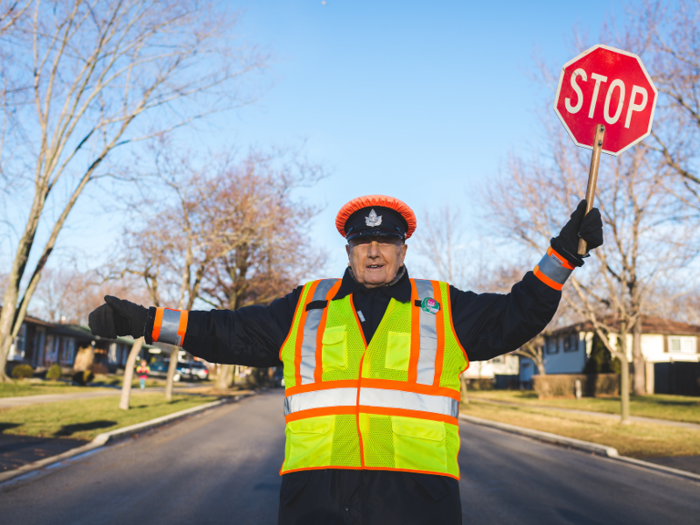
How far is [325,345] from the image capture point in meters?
2.72

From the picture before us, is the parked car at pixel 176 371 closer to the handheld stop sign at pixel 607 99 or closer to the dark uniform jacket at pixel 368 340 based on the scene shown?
the dark uniform jacket at pixel 368 340

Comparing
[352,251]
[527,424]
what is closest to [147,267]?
[527,424]

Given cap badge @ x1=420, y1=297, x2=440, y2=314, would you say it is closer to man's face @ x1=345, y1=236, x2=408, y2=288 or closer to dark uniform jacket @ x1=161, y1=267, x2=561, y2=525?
dark uniform jacket @ x1=161, y1=267, x2=561, y2=525

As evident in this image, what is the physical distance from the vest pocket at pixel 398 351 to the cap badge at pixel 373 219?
1.86ft

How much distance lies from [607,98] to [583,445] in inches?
443

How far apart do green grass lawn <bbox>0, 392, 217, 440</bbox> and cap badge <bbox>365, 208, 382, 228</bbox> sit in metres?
10.4

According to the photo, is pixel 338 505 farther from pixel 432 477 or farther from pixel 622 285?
pixel 622 285

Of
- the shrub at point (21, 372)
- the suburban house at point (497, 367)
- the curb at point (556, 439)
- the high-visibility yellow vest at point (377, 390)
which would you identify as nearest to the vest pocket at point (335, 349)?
the high-visibility yellow vest at point (377, 390)

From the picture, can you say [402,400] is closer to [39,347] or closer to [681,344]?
[39,347]

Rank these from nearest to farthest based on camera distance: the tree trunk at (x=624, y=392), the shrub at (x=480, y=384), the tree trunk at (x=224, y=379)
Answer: the tree trunk at (x=624, y=392), the tree trunk at (x=224, y=379), the shrub at (x=480, y=384)

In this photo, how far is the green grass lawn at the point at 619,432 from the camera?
12398 mm

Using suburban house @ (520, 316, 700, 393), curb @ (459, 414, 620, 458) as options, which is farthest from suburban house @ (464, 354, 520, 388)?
curb @ (459, 414, 620, 458)

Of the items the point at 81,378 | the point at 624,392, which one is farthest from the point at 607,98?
the point at 81,378

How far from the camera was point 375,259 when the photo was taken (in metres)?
2.96
